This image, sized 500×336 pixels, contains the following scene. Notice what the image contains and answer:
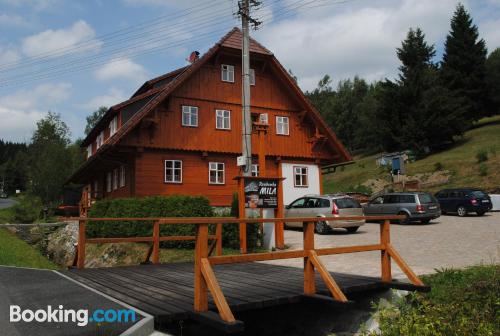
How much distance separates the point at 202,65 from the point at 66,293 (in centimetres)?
2057

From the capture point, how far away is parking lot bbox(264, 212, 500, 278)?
39.4 ft

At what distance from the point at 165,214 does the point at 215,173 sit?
9.08m

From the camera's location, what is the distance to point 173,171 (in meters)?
26.0

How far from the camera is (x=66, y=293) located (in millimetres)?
7562

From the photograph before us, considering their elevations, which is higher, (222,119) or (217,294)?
(222,119)

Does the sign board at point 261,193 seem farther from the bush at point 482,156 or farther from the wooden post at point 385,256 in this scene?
the bush at point 482,156

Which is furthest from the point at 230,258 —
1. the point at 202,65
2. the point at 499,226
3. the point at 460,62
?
the point at 460,62

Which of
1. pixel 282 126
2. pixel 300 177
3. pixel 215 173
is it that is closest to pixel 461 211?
pixel 300 177

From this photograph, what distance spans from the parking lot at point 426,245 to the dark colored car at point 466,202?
122 inches

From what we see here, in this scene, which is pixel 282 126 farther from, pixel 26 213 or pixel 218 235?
pixel 26 213

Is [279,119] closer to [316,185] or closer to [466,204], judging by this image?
[316,185]

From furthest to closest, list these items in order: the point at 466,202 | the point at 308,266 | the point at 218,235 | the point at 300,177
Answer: the point at 300,177
the point at 466,202
the point at 218,235
the point at 308,266

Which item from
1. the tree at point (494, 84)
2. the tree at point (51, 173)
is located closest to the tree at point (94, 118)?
the tree at point (51, 173)

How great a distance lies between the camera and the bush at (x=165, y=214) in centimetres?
1714
